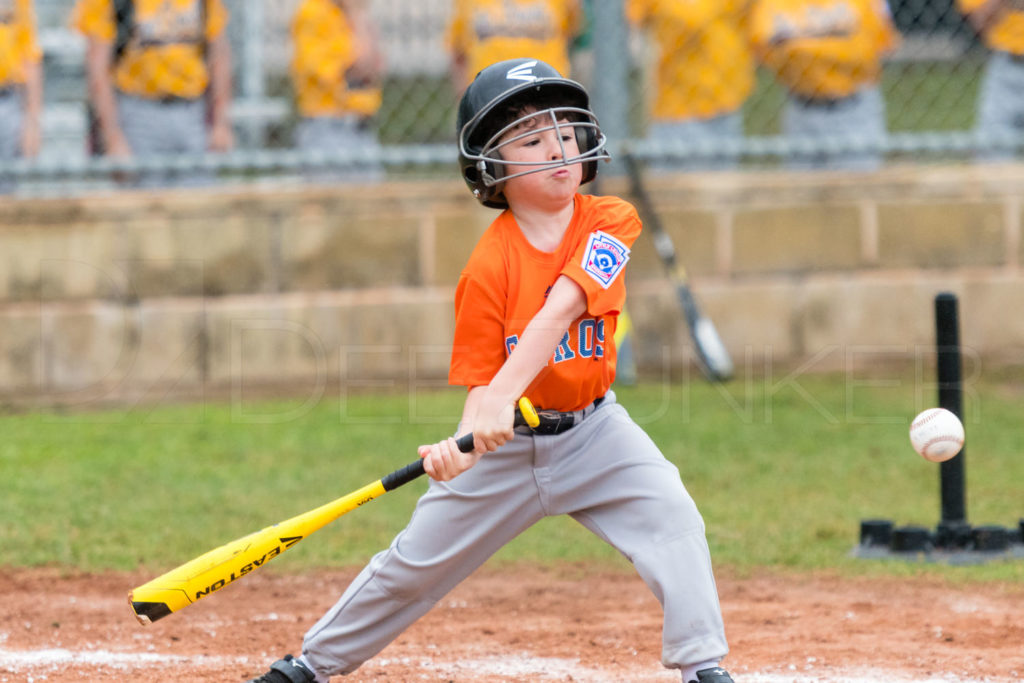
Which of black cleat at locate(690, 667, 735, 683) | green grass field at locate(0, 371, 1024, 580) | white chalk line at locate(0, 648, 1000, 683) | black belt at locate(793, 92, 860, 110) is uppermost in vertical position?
black belt at locate(793, 92, 860, 110)

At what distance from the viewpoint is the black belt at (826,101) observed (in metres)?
7.44

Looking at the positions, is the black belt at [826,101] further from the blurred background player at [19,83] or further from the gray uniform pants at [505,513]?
the gray uniform pants at [505,513]

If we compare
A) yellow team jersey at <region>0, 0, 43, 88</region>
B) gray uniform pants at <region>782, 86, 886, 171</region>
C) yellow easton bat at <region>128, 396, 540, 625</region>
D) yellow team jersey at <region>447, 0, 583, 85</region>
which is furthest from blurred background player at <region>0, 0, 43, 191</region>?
yellow easton bat at <region>128, 396, 540, 625</region>

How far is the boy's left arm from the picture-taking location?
3037 millimetres

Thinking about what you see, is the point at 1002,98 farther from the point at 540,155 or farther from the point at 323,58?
the point at 540,155

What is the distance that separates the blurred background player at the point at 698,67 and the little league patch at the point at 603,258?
440 centimetres

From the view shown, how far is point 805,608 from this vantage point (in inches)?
163

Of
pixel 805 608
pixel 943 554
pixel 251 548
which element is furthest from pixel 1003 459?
pixel 251 548

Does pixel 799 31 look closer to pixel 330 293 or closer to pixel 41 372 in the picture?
pixel 330 293

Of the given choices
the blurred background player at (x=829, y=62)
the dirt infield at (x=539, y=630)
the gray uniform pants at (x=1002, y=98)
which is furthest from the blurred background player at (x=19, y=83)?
the gray uniform pants at (x=1002, y=98)

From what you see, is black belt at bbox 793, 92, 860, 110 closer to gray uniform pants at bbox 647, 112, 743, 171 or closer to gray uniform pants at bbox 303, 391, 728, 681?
gray uniform pants at bbox 647, 112, 743, 171

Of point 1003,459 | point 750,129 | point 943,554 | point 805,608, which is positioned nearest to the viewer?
point 805,608

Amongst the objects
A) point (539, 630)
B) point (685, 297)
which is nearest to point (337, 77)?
point (685, 297)

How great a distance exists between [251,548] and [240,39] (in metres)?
4.85
